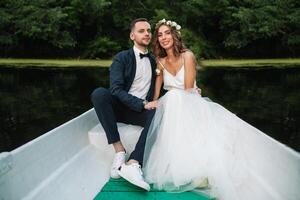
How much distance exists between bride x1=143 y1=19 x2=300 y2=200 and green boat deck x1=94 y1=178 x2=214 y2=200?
0.12 feet

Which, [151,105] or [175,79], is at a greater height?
[175,79]

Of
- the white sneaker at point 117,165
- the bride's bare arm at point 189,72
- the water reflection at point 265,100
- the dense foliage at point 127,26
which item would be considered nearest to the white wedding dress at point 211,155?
the white sneaker at point 117,165

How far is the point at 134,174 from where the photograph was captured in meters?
1.84

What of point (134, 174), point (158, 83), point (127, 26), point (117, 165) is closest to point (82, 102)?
point (158, 83)

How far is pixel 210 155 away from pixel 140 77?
76 cm

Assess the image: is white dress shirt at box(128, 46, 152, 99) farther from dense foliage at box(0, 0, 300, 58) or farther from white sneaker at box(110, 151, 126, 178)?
dense foliage at box(0, 0, 300, 58)

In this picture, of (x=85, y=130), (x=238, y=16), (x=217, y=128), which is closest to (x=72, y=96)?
(x=85, y=130)

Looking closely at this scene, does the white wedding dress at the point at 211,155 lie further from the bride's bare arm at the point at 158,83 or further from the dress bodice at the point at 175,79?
the bride's bare arm at the point at 158,83

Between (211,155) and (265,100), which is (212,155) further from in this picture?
(265,100)

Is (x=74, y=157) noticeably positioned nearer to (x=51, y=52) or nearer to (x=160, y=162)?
(x=160, y=162)

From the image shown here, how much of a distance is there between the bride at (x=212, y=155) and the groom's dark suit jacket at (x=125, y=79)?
16cm

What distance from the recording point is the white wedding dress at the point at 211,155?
1.72m

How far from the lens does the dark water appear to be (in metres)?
5.58

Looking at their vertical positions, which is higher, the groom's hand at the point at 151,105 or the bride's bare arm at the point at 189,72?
the bride's bare arm at the point at 189,72
